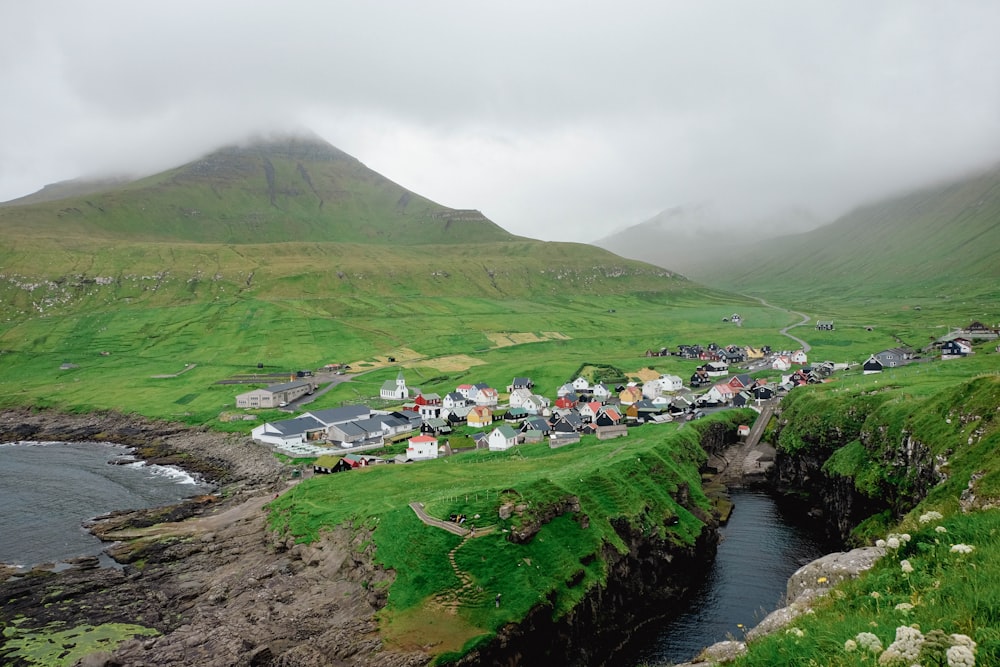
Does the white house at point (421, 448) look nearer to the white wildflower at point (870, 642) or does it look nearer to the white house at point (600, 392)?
the white house at point (600, 392)

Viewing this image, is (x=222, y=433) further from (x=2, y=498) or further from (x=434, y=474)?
(x=434, y=474)

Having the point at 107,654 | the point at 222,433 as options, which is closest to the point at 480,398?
the point at 222,433

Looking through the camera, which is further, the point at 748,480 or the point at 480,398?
the point at 480,398

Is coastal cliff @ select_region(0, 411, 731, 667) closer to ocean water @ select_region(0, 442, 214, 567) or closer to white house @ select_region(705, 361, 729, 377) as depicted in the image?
ocean water @ select_region(0, 442, 214, 567)

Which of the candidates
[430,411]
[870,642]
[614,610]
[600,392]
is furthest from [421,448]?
[870,642]

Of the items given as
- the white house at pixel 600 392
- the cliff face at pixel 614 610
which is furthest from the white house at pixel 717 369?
the cliff face at pixel 614 610

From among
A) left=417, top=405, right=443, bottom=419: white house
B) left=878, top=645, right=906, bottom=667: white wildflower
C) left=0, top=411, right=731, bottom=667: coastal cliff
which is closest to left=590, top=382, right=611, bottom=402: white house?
left=417, top=405, right=443, bottom=419: white house
